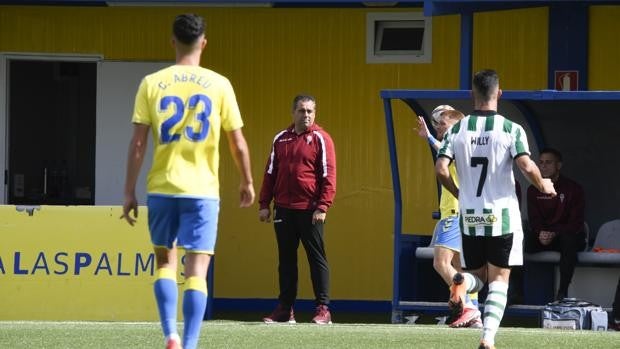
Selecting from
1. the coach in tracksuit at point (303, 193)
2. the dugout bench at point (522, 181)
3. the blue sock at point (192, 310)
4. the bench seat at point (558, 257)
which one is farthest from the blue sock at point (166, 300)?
the bench seat at point (558, 257)

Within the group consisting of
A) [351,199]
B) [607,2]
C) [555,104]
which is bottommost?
[351,199]

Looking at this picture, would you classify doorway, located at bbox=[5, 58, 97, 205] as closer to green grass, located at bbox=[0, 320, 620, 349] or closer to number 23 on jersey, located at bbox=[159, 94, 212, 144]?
green grass, located at bbox=[0, 320, 620, 349]

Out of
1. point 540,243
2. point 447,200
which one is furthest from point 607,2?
point 447,200

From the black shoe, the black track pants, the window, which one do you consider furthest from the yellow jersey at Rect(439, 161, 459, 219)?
the window

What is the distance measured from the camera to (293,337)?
988 centimetres

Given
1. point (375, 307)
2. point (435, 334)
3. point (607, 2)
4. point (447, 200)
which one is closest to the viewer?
point (435, 334)

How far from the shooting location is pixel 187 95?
7.35 m

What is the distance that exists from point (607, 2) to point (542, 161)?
1.75 m

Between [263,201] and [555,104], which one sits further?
[555,104]

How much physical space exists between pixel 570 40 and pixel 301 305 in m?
3.75

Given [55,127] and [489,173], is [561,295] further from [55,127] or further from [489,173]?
[55,127]

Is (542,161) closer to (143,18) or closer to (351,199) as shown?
(351,199)

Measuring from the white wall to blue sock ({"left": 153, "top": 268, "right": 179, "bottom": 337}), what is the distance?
278 inches

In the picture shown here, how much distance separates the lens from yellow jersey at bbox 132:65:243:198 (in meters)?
7.33
